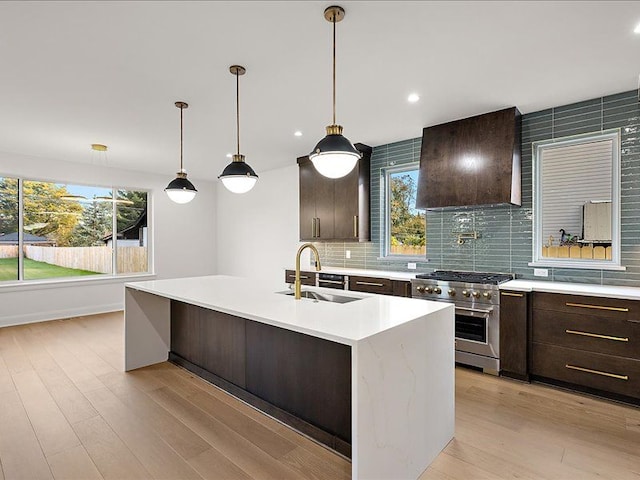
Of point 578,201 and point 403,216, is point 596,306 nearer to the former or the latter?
point 578,201

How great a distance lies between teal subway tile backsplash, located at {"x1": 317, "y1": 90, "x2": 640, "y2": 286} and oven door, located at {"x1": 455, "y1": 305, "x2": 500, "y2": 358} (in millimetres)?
711

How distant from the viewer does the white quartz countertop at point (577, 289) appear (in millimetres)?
2713

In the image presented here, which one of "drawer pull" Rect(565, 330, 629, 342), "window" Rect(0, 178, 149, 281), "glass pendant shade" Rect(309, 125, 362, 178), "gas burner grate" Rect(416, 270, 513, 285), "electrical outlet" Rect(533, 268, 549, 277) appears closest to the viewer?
"glass pendant shade" Rect(309, 125, 362, 178)

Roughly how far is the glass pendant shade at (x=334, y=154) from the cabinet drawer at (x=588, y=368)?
2356 millimetres

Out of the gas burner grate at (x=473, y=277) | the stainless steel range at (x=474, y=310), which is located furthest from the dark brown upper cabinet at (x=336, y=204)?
the stainless steel range at (x=474, y=310)

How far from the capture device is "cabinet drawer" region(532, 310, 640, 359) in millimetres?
2660

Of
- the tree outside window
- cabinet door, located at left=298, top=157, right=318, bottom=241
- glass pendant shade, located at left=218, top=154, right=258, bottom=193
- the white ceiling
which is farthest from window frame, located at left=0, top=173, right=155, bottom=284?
the tree outside window

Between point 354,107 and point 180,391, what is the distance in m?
2.96

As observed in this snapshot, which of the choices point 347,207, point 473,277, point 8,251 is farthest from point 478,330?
point 8,251

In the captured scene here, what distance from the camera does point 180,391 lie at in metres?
2.95

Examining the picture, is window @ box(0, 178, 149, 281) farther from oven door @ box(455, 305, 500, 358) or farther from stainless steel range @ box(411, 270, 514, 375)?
oven door @ box(455, 305, 500, 358)

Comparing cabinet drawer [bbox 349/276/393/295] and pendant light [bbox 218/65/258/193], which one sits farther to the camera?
cabinet drawer [bbox 349/276/393/295]

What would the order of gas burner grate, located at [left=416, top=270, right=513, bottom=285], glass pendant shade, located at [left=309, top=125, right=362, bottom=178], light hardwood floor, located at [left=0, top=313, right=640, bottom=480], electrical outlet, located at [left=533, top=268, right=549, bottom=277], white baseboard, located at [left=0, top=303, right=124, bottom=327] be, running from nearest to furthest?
1. light hardwood floor, located at [left=0, top=313, right=640, bottom=480]
2. glass pendant shade, located at [left=309, top=125, right=362, bottom=178]
3. gas burner grate, located at [left=416, top=270, right=513, bottom=285]
4. electrical outlet, located at [left=533, top=268, right=549, bottom=277]
5. white baseboard, located at [left=0, top=303, right=124, bottom=327]

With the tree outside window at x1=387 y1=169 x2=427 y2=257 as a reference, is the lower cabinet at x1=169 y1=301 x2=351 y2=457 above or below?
below
